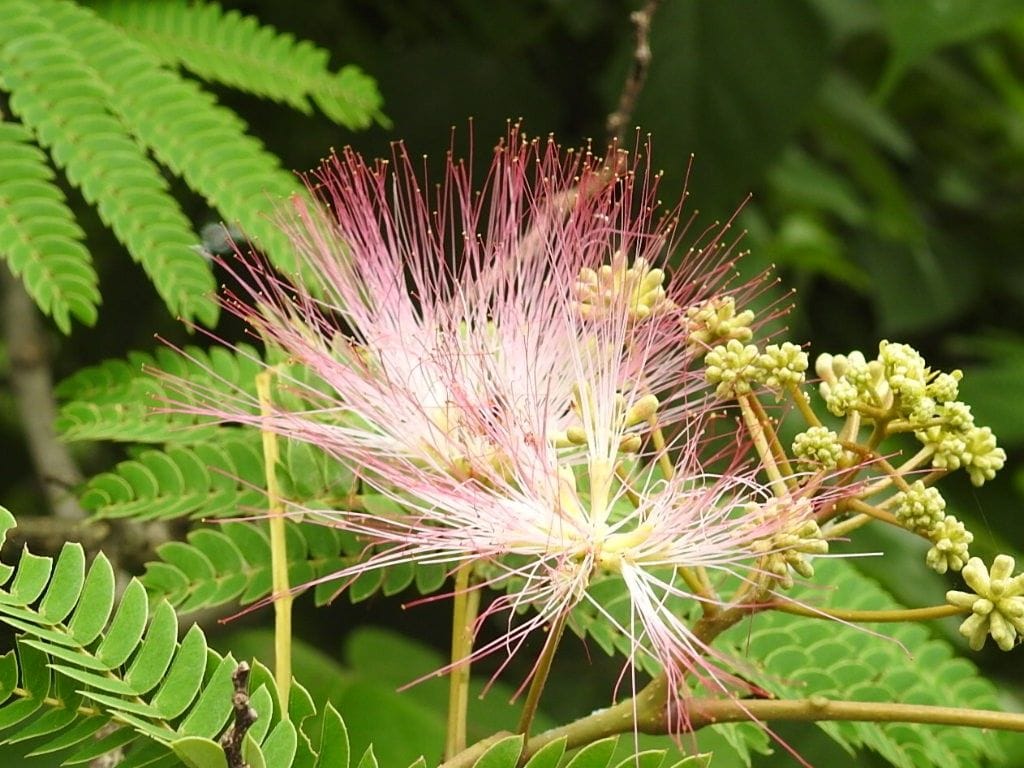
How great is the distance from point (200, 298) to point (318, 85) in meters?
0.60

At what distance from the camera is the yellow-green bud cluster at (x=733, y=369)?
141 centimetres

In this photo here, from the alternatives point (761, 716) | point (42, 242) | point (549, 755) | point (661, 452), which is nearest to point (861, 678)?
point (761, 716)

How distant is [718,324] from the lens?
1.47 m

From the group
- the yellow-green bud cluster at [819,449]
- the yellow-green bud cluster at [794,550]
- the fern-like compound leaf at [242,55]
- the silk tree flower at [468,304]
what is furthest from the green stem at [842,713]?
the fern-like compound leaf at [242,55]

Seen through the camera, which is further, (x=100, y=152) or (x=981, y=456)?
(x=100, y=152)

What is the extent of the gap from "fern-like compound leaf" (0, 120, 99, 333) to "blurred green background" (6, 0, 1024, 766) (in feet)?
1.90

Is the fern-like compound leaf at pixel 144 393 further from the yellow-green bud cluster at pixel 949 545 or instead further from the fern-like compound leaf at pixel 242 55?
the yellow-green bud cluster at pixel 949 545

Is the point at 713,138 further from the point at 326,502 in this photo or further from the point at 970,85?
the point at 326,502

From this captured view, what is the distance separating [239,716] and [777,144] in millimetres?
2418

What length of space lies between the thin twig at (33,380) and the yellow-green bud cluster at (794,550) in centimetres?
137

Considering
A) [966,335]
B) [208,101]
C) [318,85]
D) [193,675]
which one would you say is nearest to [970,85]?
[966,335]

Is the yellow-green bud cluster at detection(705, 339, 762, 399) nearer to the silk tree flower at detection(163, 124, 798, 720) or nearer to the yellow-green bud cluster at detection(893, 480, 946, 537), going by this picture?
the silk tree flower at detection(163, 124, 798, 720)

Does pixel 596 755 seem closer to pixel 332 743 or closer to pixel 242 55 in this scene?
pixel 332 743

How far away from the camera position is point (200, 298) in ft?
5.85
